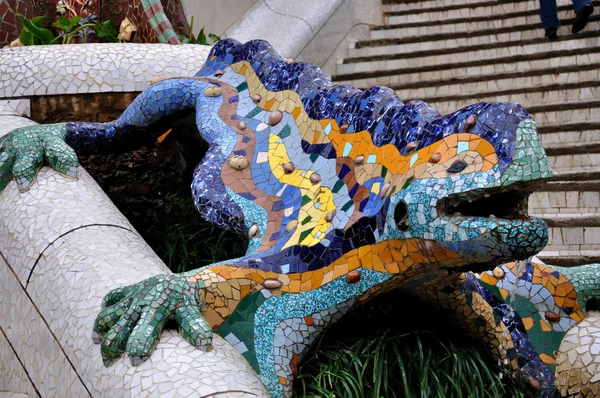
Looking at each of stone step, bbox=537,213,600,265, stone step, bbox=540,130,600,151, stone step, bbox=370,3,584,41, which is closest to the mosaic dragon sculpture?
stone step, bbox=537,213,600,265

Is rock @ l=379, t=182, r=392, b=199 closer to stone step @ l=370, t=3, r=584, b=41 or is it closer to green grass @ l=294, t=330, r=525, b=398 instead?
green grass @ l=294, t=330, r=525, b=398

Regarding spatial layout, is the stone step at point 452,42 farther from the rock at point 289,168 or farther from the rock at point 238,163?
the rock at point 289,168

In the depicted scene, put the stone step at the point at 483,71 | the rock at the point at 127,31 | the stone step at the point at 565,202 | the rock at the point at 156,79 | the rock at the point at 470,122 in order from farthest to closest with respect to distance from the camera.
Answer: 1. the stone step at the point at 483,71
2. the rock at the point at 127,31
3. the stone step at the point at 565,202
4. the rock at the point at 156,79
5. the rock at the point at 470,122

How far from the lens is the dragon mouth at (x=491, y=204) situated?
3.63m

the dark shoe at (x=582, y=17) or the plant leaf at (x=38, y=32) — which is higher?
the plant leaf at (x=38, y=32)

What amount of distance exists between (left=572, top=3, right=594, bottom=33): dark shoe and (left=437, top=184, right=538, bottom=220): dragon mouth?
573 cm

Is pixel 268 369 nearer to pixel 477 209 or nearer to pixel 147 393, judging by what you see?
pixel 147 393

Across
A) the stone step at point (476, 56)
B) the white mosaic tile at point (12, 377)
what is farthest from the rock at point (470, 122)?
the stone step at point (476, 56)

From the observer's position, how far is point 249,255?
4.39m

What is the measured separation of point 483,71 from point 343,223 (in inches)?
200

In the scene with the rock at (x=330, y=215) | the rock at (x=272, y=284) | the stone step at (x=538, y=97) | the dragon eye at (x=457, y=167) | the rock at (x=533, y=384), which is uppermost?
the dragon eye at (x=457, y=167)

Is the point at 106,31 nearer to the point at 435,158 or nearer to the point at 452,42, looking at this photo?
the point at 435,158

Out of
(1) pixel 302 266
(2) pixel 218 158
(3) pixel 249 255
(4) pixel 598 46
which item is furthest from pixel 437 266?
(4) pixel 598 46

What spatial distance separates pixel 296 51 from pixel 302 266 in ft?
18.6
